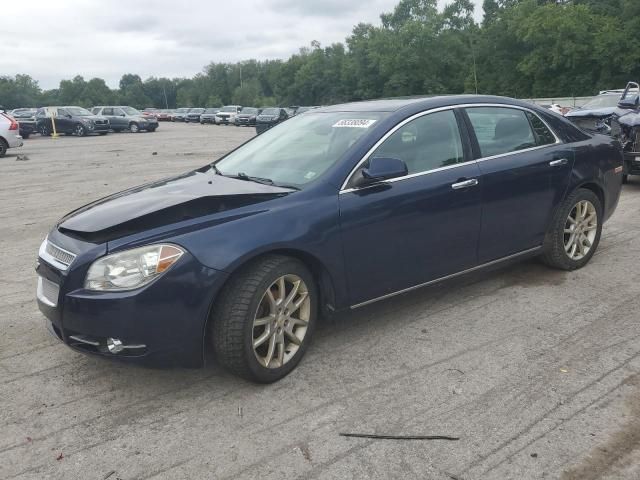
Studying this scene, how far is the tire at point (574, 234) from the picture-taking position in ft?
16.2

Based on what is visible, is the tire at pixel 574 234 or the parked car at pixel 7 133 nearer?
the tire at pixel 574 234

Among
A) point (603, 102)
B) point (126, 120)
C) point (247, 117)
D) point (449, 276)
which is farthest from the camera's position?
point (247, 117)

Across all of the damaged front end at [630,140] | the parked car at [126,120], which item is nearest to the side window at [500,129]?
the damaged front end at [630,140]

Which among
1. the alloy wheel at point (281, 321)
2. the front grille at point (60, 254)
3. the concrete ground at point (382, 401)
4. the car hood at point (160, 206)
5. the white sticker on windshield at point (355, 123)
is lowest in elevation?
the concrete ground at point (382, 401)

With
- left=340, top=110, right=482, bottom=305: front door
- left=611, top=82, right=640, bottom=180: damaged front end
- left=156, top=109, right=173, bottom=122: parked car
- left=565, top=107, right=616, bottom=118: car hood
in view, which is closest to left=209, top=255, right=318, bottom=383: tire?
left=340, top=110, right=482, bottom=305: front door

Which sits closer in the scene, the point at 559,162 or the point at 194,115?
the point at 559,162

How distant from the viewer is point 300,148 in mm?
4152

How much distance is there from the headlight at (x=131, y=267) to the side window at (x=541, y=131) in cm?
330

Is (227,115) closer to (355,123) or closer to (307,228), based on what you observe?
(355,123)

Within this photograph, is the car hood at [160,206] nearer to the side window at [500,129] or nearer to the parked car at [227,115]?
the side window at [500,129]

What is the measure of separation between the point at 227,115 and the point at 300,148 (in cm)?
4686

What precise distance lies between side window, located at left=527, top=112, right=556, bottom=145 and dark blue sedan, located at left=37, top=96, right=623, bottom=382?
0.5 inches

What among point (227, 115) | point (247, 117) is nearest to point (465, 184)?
point (247, 117)

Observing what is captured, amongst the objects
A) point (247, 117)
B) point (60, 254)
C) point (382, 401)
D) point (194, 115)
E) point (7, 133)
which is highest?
point (60, 254)
